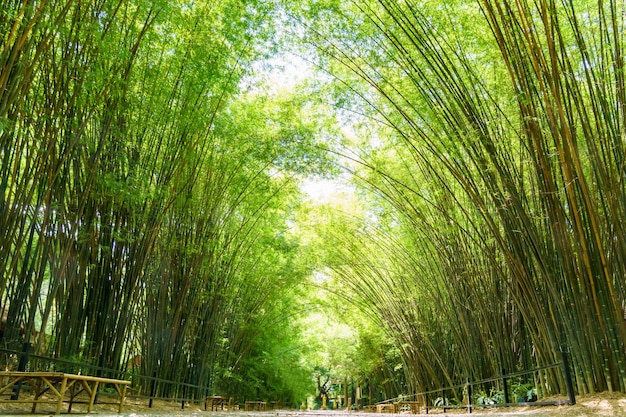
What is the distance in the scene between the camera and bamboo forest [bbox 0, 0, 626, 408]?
3902mm

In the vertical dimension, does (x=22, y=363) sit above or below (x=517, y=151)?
below

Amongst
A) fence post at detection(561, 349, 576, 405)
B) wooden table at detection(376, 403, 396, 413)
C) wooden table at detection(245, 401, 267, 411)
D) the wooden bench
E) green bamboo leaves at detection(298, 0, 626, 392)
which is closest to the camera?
green bamboo leaves at detection(298, 0, 626, 392)

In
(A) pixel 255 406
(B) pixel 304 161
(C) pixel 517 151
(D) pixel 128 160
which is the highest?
(B) pixel 304 161

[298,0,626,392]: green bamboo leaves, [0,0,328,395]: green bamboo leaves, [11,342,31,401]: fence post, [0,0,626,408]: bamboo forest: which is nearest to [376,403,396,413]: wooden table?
[0,0,626,408]: bamboo forest

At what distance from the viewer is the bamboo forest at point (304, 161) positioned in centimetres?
390

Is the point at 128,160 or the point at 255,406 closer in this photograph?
the point at 128,160

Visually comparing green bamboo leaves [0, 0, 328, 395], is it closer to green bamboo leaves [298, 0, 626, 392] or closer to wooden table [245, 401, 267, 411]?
green bamboo leaves [298, 0, 626, 392]

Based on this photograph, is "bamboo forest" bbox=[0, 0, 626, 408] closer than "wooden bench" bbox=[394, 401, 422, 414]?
Yes

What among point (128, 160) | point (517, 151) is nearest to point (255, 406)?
point (128, 160)

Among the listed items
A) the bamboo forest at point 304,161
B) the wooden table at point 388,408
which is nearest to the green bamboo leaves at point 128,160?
the bamboo forest at point 304,161

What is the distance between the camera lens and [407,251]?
8.66m

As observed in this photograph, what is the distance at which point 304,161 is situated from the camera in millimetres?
7332

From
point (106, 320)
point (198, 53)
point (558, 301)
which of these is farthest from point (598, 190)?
point (106, 320)

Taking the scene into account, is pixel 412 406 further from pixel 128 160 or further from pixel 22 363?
pixel 22 363
